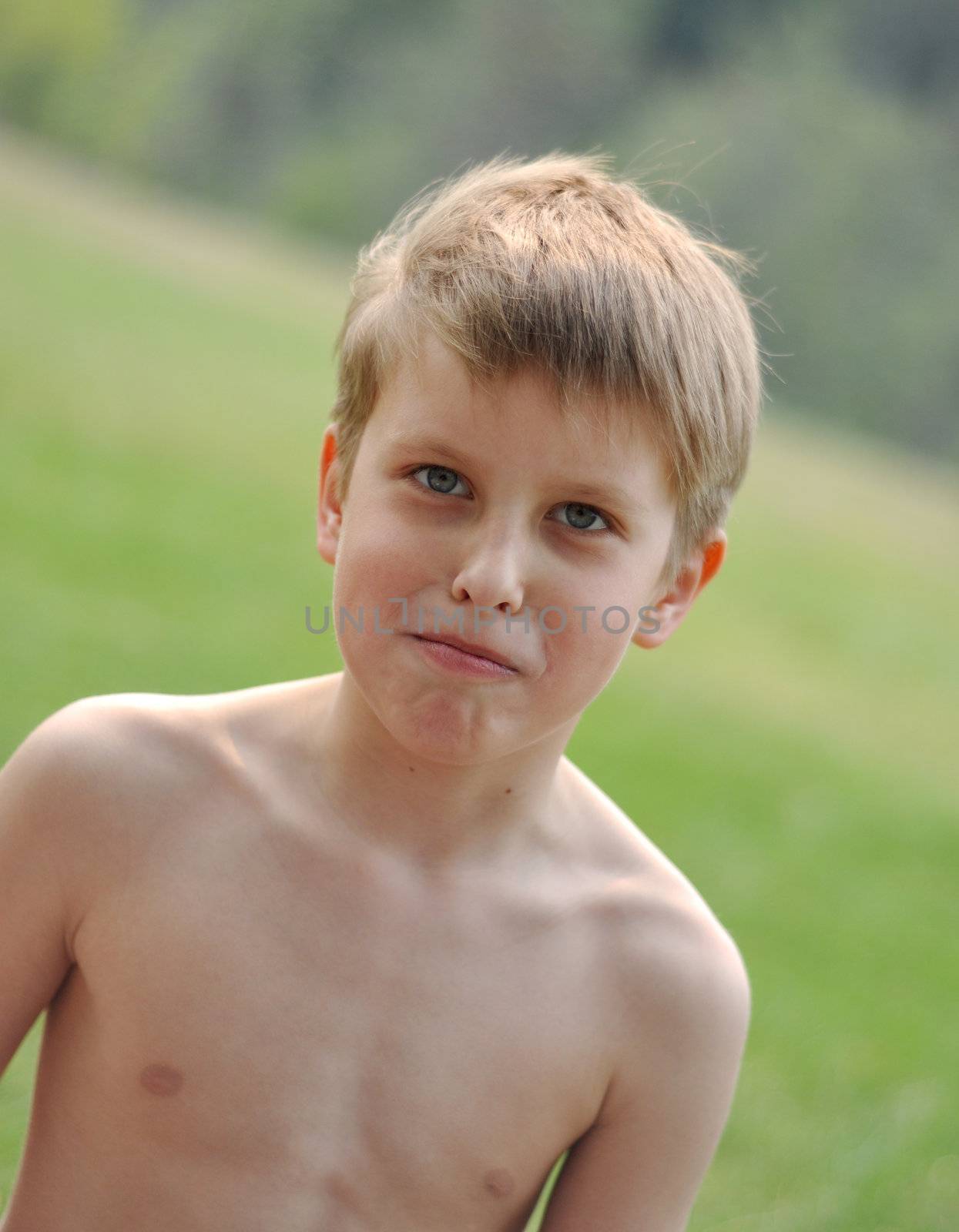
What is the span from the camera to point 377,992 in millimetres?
989

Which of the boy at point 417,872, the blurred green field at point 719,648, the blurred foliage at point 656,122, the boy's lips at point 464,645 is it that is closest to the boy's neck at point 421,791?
the boy at point 417,872

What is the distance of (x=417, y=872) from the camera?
101cm

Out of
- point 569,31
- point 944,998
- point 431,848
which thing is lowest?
point 944,998

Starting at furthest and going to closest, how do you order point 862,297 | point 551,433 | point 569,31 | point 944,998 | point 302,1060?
point 569,31 < point 862,297 < point 944,998 < point 302,1060 < point 551,433

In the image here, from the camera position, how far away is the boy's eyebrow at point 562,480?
2.83 feet

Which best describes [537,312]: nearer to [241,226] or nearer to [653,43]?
[241,226]

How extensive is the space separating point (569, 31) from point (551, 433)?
33.4ft

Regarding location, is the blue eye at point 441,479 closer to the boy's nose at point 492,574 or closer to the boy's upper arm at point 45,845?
the boy's nose at point 492,574

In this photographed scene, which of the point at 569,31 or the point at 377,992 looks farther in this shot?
the point at 569,31

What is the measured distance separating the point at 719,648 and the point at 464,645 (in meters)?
3.39

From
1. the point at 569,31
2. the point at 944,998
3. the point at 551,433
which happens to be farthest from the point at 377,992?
the point at 569,31

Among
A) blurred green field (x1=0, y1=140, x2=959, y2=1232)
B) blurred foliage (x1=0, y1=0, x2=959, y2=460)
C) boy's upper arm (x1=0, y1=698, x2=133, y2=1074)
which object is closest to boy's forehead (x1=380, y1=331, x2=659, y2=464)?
boy's upper arm (x1=0, y1=698, x2=133, y2=1074)

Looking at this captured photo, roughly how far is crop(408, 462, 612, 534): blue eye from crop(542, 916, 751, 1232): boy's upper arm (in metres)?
0.31

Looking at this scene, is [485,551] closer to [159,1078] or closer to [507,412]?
[507,412]
